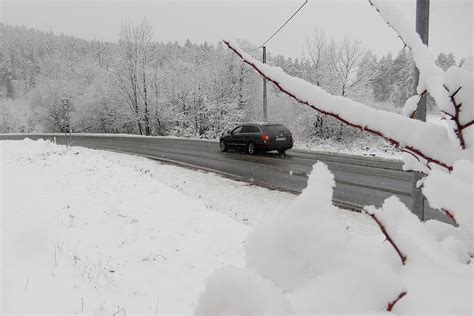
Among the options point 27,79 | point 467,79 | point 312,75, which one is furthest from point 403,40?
point 27,79

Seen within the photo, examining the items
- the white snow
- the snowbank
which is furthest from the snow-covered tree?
the snowbank

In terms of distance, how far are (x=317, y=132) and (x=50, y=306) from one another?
2819cm

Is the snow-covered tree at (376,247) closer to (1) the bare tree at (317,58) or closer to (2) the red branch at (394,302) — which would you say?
(2) the red branch at (394,302)

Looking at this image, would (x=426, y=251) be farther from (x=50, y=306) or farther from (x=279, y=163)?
(x=279, y=163)

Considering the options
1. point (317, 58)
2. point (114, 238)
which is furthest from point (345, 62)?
point (114, 238)

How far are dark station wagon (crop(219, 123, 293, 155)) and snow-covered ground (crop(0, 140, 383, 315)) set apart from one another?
605cm

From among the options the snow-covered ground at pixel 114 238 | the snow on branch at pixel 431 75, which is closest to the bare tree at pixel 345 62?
the snow-covered ground at pixel 114 238

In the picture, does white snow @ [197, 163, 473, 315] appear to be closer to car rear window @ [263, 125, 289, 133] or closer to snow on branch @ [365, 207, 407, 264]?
snow on branch @ [365, 207, 407, 264]

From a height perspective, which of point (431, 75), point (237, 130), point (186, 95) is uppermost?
point (186, 95)

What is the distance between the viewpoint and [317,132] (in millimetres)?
30000

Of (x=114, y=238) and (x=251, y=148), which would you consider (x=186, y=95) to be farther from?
(x=114, y=238)

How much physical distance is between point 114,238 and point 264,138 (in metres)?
11.4

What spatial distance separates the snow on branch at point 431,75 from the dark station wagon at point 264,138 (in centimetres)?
1551

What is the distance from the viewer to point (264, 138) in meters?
16.3
